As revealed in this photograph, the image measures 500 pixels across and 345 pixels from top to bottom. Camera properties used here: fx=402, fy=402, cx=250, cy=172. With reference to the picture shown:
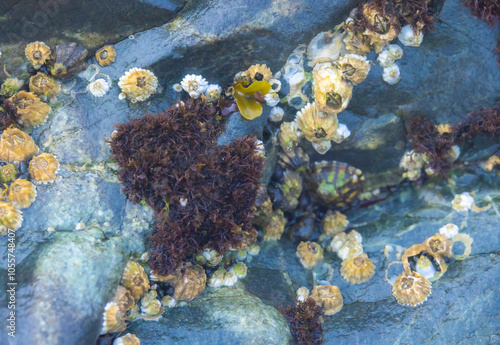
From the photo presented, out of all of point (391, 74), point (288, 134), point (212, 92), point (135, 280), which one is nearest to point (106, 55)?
point (212, 92)

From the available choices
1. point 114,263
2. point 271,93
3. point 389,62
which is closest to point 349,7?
point 389,62

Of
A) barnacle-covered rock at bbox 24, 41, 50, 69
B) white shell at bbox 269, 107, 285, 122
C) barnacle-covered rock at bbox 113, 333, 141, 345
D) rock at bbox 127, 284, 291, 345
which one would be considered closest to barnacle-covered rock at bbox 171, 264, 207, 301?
rock at bbox 127, 284, 291, 345

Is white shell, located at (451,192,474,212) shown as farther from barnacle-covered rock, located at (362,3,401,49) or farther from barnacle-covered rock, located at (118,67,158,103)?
barnacle-covered rock, located at (118,67,158,103)

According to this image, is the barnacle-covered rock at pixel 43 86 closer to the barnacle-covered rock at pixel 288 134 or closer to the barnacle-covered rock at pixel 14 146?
the barnacle-covered rock at pixel 14 146

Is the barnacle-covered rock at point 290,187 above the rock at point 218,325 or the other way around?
the other way around

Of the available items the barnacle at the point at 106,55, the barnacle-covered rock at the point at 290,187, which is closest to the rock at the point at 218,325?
the barnacle-covered rock at the point at 290,187

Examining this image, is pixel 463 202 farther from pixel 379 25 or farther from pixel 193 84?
pixel 193 84
